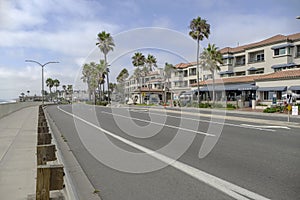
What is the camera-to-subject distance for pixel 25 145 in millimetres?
10812

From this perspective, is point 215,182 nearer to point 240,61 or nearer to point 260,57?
point 260,57

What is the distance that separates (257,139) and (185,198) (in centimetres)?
770

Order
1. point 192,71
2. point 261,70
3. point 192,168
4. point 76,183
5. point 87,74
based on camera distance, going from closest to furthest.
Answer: point 76,183, point 192,168, point 261,70, point 192,71, point 87,74

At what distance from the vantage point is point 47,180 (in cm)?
425

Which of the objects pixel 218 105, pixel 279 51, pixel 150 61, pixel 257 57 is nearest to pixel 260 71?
pixel 257 57

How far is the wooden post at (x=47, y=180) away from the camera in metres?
4.21

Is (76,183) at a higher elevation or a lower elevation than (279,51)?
lower

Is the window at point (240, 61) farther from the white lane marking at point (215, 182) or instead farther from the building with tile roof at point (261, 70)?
the white lane marking at point (215, 182)

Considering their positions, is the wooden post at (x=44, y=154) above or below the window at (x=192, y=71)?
below

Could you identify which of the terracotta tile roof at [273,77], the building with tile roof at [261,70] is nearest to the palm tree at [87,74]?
the building with tile roof at [261,70]

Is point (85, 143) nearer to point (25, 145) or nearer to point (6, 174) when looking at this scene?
point (25, 145)

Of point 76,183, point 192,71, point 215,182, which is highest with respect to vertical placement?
point 192,71

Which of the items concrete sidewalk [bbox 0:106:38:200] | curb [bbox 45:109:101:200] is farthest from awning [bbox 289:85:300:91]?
curb [bbox 45:109:101:200]

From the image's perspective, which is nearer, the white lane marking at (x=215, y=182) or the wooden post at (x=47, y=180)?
the wooden post at (x=47, y=180)
